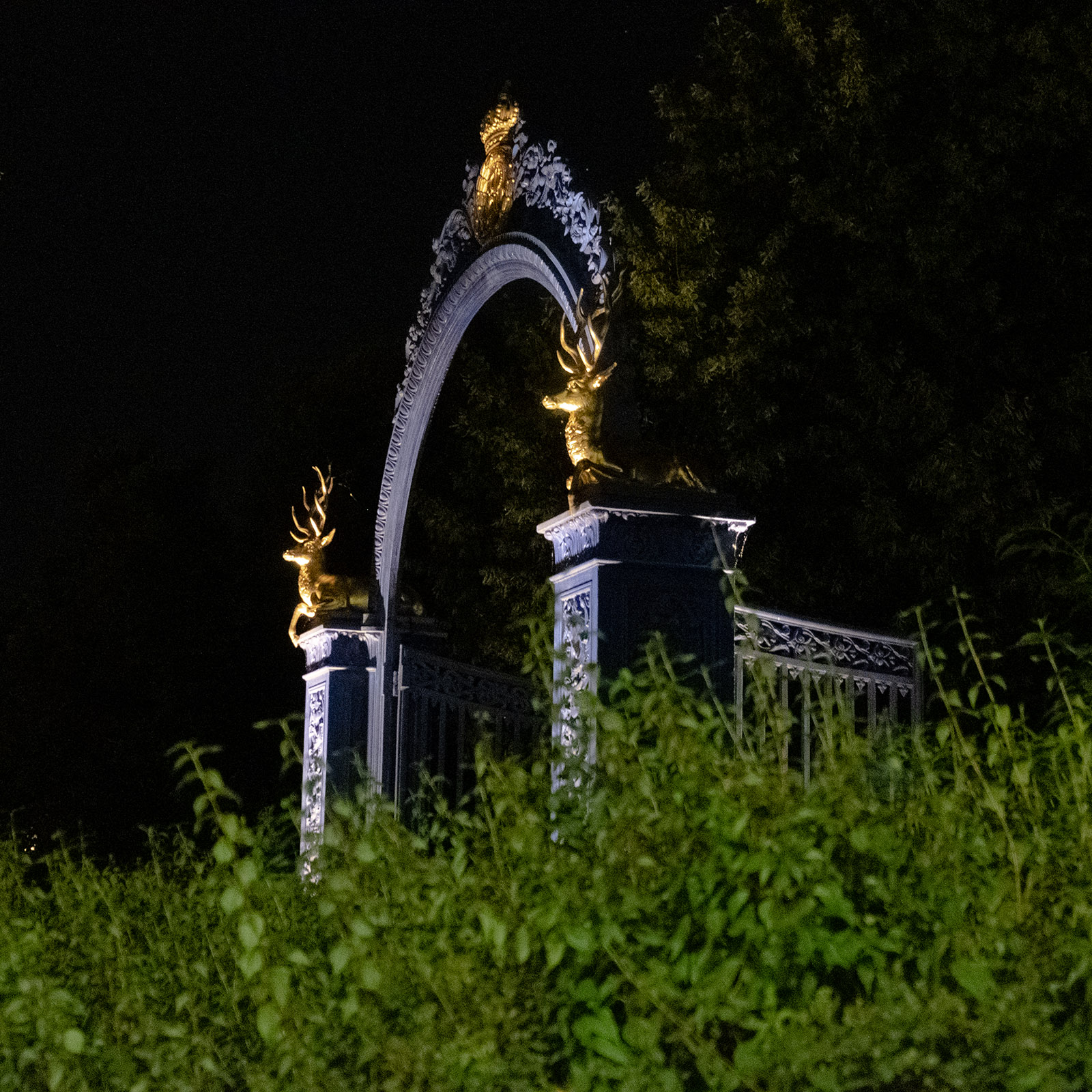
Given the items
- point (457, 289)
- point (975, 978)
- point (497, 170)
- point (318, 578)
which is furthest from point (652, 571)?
point (318, 578)

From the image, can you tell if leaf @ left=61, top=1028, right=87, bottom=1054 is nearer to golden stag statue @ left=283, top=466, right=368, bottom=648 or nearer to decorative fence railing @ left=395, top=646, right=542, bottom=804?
decorative fence railing @ left=395, top=646, right=542, bottom=804

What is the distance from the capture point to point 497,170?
766 cm

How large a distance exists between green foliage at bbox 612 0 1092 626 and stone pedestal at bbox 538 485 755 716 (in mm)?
4469

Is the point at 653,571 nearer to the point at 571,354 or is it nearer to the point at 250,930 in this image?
the point at 571,354

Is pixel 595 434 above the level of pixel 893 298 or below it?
below

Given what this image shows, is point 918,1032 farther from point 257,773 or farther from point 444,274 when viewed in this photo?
point 257,773

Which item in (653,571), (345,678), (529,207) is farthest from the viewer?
(345,678)

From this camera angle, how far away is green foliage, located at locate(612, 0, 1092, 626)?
10484 millimetres

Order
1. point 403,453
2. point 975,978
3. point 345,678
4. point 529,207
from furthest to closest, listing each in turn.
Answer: point 345,678
point 403,453
point 529,207
point 975,978

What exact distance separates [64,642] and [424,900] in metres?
15.5

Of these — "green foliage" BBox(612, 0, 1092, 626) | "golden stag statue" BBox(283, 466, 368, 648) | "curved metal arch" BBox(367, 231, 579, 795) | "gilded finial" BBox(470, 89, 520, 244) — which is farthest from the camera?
"green foliage" BBox(612, 0, 1092, 626)

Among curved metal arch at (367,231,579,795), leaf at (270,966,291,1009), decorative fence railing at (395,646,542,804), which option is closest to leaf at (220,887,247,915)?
leaf at (270,966,291,1009)

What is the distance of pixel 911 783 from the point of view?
388 centimetres

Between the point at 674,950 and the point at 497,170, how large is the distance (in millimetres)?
5271
